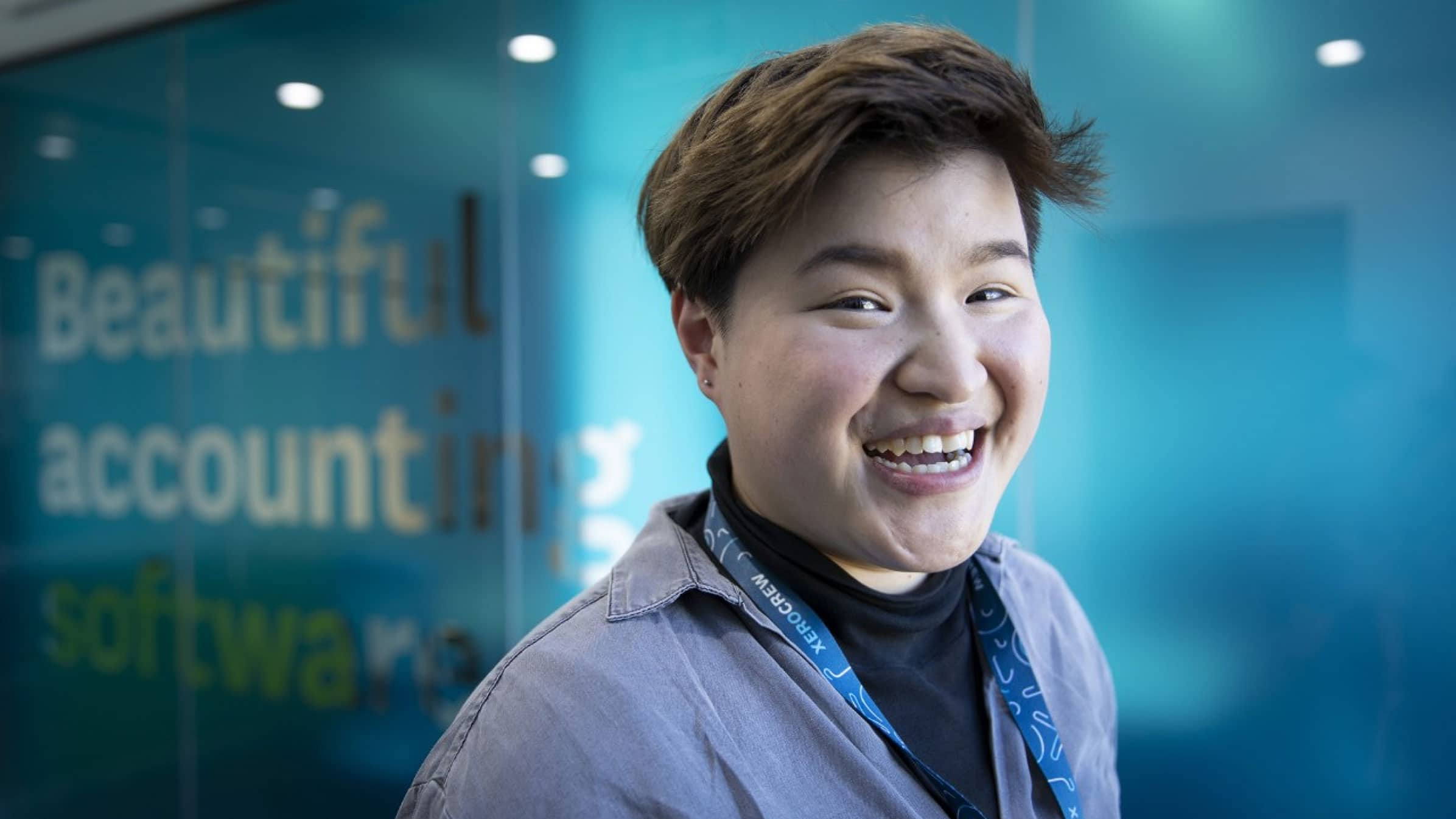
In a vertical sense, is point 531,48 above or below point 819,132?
above

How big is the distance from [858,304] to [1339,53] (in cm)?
130

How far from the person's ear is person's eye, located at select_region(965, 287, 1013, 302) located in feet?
0.82

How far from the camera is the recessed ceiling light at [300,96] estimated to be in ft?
8.63

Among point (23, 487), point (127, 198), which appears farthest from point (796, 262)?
point (23, 487)

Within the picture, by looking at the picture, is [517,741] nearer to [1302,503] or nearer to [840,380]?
[840,380]

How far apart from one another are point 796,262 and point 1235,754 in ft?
4.69

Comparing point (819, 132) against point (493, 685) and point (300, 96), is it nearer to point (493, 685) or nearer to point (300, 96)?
point (493, 685)

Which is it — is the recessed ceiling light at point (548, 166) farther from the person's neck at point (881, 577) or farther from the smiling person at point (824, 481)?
the person's neck at point (881, 577)

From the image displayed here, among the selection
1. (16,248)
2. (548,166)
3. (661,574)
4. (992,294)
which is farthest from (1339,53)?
(16,248)

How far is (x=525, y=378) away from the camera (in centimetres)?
238

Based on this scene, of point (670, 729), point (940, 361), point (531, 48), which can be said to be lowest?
point (670, 729)

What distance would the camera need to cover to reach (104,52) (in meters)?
3.02

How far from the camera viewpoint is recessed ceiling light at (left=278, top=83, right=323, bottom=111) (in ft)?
8.63

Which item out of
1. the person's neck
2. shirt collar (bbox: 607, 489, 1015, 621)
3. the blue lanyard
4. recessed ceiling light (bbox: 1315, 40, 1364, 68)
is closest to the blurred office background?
recessed ceiling light (bbox: 1315, 40, 1364, 68)
